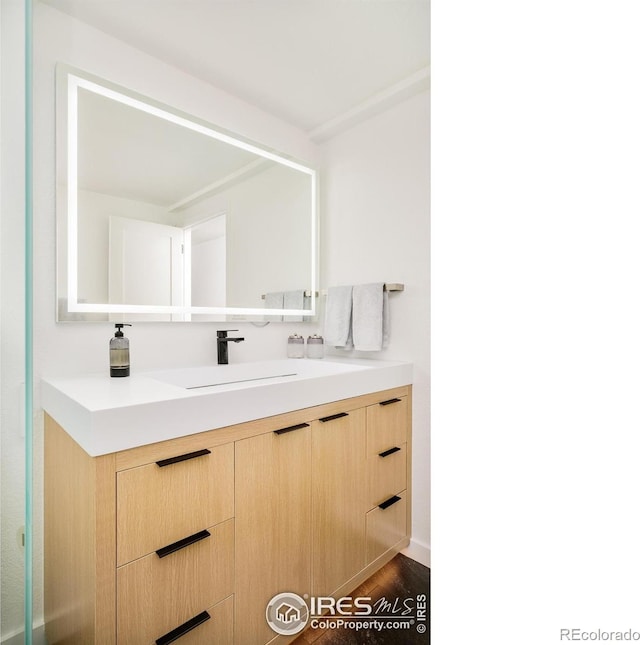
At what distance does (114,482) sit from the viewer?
0.82 m

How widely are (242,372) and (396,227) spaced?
1.02 metres

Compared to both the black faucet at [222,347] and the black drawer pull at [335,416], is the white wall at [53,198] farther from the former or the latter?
the black drawer pull at [335,416]

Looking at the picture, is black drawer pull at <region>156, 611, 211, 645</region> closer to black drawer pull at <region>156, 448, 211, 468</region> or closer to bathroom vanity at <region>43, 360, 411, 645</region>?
bathroom vanity at <region>43, 360, 411, 645</region>

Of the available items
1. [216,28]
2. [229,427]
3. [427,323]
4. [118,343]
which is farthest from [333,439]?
[216,28]

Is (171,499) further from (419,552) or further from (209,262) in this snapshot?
(419,552)

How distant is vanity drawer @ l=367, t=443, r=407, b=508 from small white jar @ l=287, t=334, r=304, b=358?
0.66 meters

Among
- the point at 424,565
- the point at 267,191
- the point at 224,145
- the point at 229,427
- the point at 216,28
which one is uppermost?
the point at 216,28

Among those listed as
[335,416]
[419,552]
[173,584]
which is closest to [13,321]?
[173,584]

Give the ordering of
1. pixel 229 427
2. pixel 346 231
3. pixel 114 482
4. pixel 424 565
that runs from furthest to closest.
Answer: pixel 346 231 < pixel 424 565 < pixel 229 427 < pixel 114 482

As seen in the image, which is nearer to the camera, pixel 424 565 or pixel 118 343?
pixel 118 343
